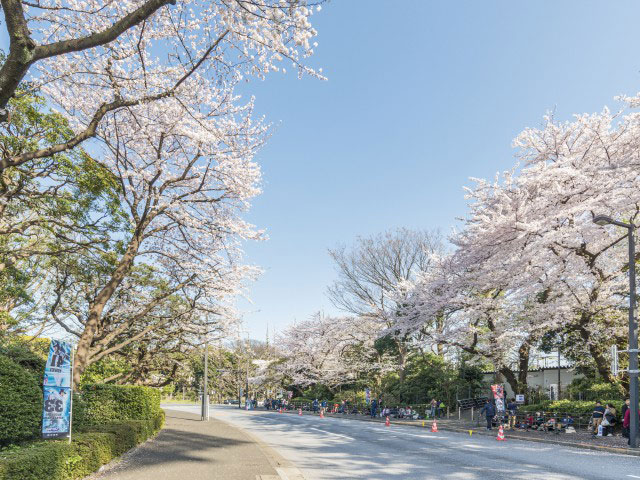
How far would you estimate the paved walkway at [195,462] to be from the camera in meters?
10.1

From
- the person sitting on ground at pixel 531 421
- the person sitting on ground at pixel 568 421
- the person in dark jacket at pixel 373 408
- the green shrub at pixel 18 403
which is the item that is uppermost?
the green shrub at pixel 18 403

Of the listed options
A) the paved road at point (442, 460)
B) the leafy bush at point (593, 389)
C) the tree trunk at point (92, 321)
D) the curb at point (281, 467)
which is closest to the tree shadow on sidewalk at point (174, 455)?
the curb at point (281, 467)

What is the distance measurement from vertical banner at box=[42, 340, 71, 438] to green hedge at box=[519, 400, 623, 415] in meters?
20.4

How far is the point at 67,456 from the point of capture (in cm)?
899

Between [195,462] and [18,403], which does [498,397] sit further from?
[18,403]

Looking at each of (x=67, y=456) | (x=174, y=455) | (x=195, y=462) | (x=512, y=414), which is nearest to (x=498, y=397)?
(x=512, y=414)

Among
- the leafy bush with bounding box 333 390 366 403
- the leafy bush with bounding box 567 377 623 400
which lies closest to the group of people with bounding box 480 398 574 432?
the leafy bush with bounding box 567 377 623 400

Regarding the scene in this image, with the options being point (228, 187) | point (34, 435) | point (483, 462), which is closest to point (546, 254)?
point (483, 462)

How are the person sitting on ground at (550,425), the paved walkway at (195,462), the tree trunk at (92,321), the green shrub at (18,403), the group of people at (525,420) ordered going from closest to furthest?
the green shrub at (18,403), the paved walkway at (195,462), the tree trunk at (92,321), the group of people at (525,420), the person sitting on ground at (550,425)

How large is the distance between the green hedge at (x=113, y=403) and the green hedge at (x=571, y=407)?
18.5 m

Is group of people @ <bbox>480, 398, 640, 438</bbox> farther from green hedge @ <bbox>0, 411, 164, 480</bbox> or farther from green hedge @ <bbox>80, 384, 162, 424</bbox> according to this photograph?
green hedge @ <bbox>0, 411, 164, 480</bbox>

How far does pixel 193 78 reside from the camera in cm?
1230

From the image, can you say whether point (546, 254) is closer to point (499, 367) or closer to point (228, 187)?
point (499, 367)

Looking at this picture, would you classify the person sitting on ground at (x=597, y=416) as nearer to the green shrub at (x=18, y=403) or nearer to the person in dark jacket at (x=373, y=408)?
the green shrub at (x=18, y=403)
